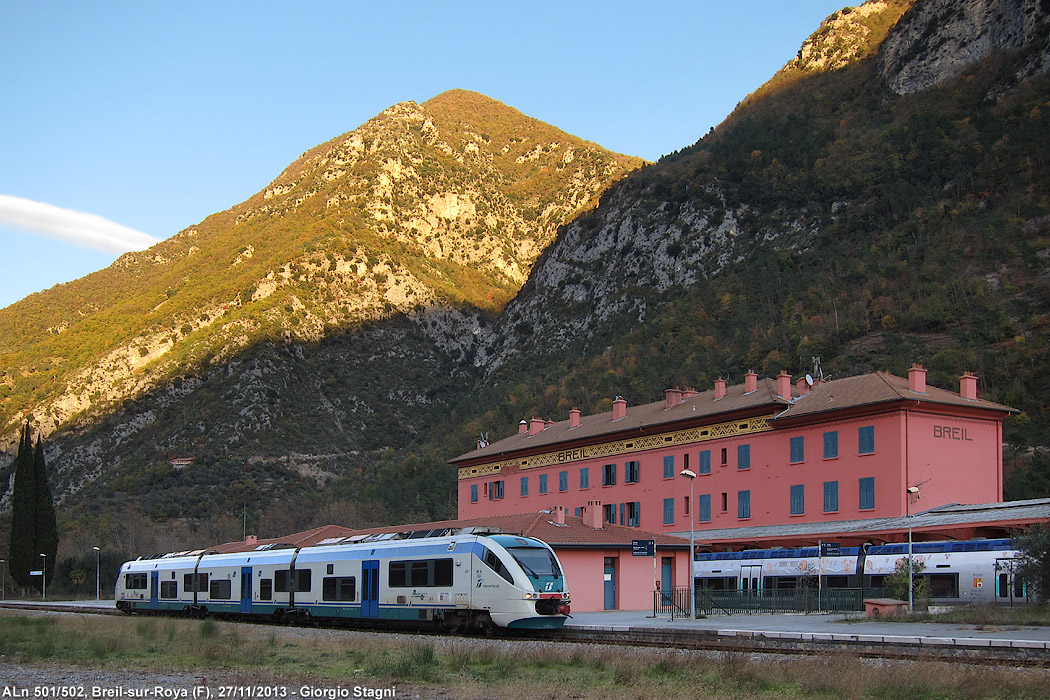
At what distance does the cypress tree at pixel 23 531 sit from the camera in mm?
81125

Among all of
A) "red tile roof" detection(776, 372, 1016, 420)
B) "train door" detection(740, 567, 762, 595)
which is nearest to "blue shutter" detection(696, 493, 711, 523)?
"red tile roof" detection(776, 372, 1016, 420)

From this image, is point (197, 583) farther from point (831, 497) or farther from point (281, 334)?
point (281, 334)

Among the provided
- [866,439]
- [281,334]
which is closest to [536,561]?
[866,439]

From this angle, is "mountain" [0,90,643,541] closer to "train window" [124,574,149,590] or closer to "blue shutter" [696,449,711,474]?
"train window" [124,574,149,590]

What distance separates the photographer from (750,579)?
49.0 metres

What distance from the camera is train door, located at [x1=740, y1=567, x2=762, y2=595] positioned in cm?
4822

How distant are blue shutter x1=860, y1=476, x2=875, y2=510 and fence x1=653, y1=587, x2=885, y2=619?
8.87 m

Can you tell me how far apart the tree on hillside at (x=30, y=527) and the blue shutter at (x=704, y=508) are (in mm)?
50232

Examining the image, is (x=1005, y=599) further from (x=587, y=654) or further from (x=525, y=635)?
(x=587, y=654)

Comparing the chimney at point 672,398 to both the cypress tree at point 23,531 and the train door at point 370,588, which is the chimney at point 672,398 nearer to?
the train door at point 370,588

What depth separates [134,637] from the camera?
2959 centimetres

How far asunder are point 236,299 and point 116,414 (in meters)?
22.7

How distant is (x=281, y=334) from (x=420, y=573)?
112m

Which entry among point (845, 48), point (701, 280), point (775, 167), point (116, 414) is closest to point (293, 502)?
point (116, 414)
